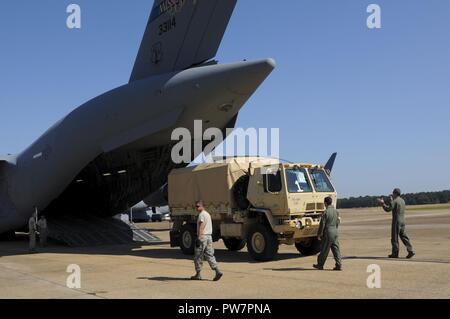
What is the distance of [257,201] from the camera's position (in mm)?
12367

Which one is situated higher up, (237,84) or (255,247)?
(237,84)

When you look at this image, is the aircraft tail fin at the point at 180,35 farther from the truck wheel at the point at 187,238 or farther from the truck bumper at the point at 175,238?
the truck bumper at the point at 175,238

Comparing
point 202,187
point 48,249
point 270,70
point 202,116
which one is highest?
point 270,70

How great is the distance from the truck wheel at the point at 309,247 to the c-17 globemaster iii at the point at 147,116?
15.7 feet

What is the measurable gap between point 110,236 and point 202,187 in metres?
7.62

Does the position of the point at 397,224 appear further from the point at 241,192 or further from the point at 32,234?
the point at 32,234

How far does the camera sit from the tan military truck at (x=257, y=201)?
11.8 meters

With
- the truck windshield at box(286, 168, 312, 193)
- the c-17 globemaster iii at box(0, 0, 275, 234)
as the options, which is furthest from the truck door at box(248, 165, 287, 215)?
the c-17 globemaster iii at box(0, 0, 275, 234)

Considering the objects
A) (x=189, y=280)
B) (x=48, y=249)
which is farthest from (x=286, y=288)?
(x=48, y=249)

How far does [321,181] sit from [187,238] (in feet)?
14.6

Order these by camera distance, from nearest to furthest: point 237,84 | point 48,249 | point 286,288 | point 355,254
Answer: point 286,288
point 355,254
point 237,84
point 48,249

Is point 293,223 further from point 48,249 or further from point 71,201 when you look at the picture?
point 71,201

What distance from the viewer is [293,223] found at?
11.5 m

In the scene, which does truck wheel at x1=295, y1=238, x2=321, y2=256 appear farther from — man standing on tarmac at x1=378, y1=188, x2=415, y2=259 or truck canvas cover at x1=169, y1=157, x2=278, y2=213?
truck canvas cover at x1=169, y1=157, x2=278, y2=213
